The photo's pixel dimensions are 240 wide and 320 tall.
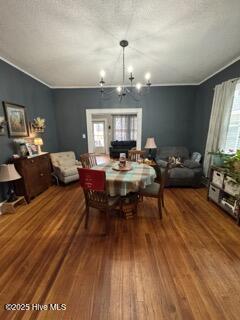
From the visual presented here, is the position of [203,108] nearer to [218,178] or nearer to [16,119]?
[218,178]

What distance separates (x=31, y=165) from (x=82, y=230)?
1858 mm

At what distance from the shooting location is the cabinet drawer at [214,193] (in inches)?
113

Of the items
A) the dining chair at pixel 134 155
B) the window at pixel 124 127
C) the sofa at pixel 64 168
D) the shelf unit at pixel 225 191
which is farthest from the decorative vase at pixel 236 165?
the window at pixel 124 127

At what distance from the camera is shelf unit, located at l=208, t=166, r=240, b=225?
2.44m

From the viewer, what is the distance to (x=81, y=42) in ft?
7.73

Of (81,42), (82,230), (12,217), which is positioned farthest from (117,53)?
(12,217)

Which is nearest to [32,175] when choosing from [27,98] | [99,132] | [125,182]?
[27,98]

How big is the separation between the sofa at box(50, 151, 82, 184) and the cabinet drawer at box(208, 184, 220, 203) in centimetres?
318

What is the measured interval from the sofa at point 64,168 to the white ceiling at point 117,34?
2.12 metres

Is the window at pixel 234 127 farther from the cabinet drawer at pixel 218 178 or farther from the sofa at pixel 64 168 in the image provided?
the sofa at pixel 64 168

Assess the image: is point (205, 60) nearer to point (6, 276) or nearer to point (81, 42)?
point (81, 42)

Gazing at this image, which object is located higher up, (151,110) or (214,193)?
(151,110)

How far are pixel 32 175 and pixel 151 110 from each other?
12.4 feet

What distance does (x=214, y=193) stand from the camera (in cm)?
298
